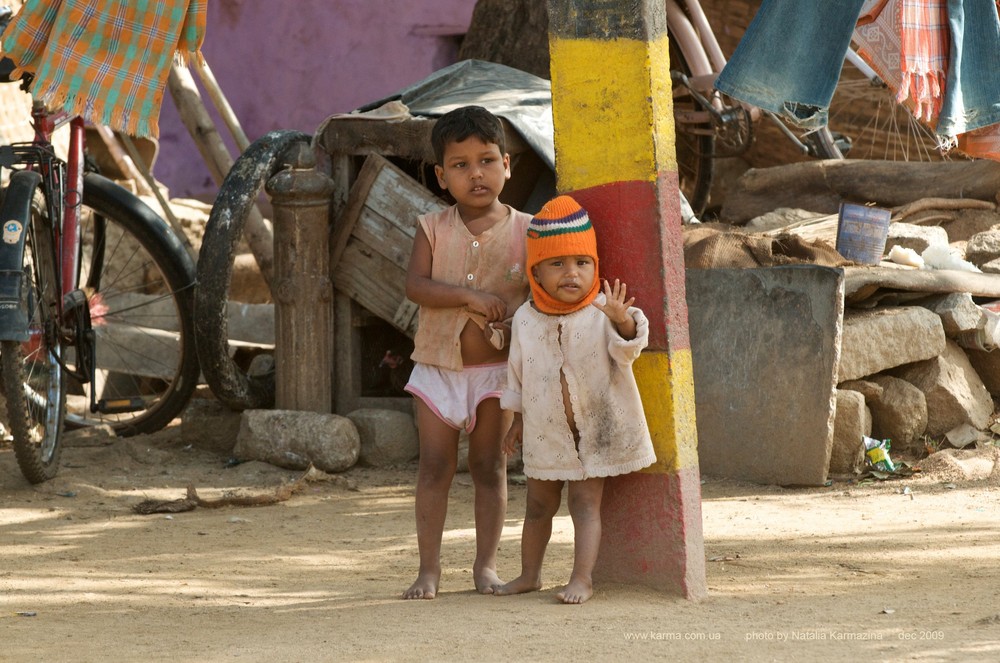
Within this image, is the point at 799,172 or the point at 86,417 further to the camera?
the point at 799,172

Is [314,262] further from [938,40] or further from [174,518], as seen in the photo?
[938,40]

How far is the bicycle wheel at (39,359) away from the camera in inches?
196

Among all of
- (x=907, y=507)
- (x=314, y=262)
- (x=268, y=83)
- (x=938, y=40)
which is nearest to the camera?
(x=938, y=40)

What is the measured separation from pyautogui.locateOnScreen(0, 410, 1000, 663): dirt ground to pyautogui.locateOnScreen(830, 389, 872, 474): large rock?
0.16 metres

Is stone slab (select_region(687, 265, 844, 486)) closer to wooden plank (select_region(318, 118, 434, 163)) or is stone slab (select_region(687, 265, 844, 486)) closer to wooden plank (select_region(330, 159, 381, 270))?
wooden plank (select_region(318, 118, 434, 163))

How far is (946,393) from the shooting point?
5.68m

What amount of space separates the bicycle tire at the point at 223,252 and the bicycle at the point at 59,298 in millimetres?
377

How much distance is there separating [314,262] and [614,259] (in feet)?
8.42

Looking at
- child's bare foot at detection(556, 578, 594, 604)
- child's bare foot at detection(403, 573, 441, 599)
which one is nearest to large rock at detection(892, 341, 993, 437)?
child's bare foot at detection(556, 578, 594, 604)

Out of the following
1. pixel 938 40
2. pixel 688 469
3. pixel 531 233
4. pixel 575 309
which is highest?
pixel 938 40

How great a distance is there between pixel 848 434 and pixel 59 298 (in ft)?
11.4

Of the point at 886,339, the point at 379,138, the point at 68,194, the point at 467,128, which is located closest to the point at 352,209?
the point at 379,138

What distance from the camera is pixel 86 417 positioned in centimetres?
648

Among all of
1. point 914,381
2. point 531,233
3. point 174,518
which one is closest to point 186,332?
point 174,518
